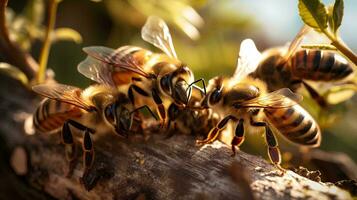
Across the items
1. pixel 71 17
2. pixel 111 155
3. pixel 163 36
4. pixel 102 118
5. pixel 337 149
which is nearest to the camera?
pixel 111 155

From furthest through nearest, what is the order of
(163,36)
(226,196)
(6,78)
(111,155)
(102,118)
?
(6,78), (163,36), (102,118), (111,155), (226,196)

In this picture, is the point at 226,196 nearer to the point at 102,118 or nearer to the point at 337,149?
the point at 102,118

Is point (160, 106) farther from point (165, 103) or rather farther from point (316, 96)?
point (316, 96)

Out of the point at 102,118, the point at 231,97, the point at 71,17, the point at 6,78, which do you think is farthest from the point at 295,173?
the point at 71,17

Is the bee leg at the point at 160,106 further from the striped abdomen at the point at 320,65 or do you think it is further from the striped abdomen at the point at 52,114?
the striped abdomen at the point at 320,65

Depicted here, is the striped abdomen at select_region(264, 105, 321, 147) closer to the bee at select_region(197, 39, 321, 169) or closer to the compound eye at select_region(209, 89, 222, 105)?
the bee at select_region(197, 39, 321, 169)

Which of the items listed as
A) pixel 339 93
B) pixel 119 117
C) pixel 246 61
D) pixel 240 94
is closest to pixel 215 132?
pixel 240 94

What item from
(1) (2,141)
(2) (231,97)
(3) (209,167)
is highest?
(2) (231,97)
